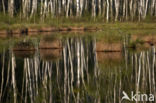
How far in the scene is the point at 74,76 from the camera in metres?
18.5

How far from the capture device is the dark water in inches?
577

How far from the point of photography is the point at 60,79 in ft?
58.2

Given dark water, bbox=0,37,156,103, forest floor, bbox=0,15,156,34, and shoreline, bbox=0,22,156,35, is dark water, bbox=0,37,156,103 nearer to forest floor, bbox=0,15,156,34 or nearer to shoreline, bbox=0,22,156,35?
shoreline, bbox=0,22,156,35

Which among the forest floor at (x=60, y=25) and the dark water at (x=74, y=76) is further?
the forest floor at (x=60, y=25)

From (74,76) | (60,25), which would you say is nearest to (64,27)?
(60,25)

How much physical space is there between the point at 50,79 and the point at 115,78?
2.91m

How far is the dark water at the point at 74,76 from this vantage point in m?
14.7

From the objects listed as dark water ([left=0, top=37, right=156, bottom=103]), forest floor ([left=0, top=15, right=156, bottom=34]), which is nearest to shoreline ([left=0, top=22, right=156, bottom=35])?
forest floor ([left=0, top=15, right=156, bottom=34])

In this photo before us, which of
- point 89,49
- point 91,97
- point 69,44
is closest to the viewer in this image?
point 91,97

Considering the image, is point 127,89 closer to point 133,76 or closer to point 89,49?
point 133,76

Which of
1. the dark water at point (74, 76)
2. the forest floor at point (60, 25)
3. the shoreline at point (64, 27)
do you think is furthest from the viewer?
the forest floor at point (60, 25)

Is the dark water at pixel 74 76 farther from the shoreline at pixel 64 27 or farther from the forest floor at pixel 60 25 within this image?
the forest floor at pixel 60 25

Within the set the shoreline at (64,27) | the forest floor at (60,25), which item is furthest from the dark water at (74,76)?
the forest floor at (60,25)

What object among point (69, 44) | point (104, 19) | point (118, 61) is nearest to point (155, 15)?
point (104, 19)
